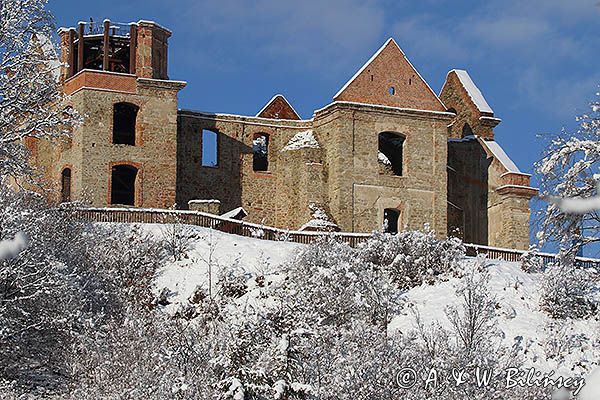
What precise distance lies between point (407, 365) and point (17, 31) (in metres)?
11.0

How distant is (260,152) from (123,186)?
6.92m

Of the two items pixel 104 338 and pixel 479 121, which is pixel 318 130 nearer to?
pixel 479 121

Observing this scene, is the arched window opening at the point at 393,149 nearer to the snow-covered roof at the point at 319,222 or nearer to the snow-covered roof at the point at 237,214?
the snow-covered roof at the point at 319,222

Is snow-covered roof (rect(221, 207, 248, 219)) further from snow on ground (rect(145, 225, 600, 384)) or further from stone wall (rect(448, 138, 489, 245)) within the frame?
stone wall (rect(448, 138, 489, 245))

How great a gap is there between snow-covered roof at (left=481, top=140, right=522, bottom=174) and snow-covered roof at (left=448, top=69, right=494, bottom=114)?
1.73 metres

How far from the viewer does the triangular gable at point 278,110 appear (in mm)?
47688

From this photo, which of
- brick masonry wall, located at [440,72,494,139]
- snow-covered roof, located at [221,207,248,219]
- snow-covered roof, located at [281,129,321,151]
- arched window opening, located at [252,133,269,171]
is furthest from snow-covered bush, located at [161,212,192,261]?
brick masonry wall, located at [440,72,494,139]

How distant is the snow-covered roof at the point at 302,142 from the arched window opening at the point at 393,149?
3105 mm

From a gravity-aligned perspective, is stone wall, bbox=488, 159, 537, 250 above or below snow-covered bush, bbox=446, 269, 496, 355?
above

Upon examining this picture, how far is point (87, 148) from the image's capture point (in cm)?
3916

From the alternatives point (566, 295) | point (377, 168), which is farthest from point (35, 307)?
point (377, 168)

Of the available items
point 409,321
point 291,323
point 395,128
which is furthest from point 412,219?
point 291,323

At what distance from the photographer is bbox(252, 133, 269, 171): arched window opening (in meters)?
43.9

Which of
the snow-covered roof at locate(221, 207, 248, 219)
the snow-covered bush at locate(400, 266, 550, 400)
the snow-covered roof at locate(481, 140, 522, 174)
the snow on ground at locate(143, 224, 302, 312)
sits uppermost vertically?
the snow-covered roof at locate(481, 140, 522, 174)
